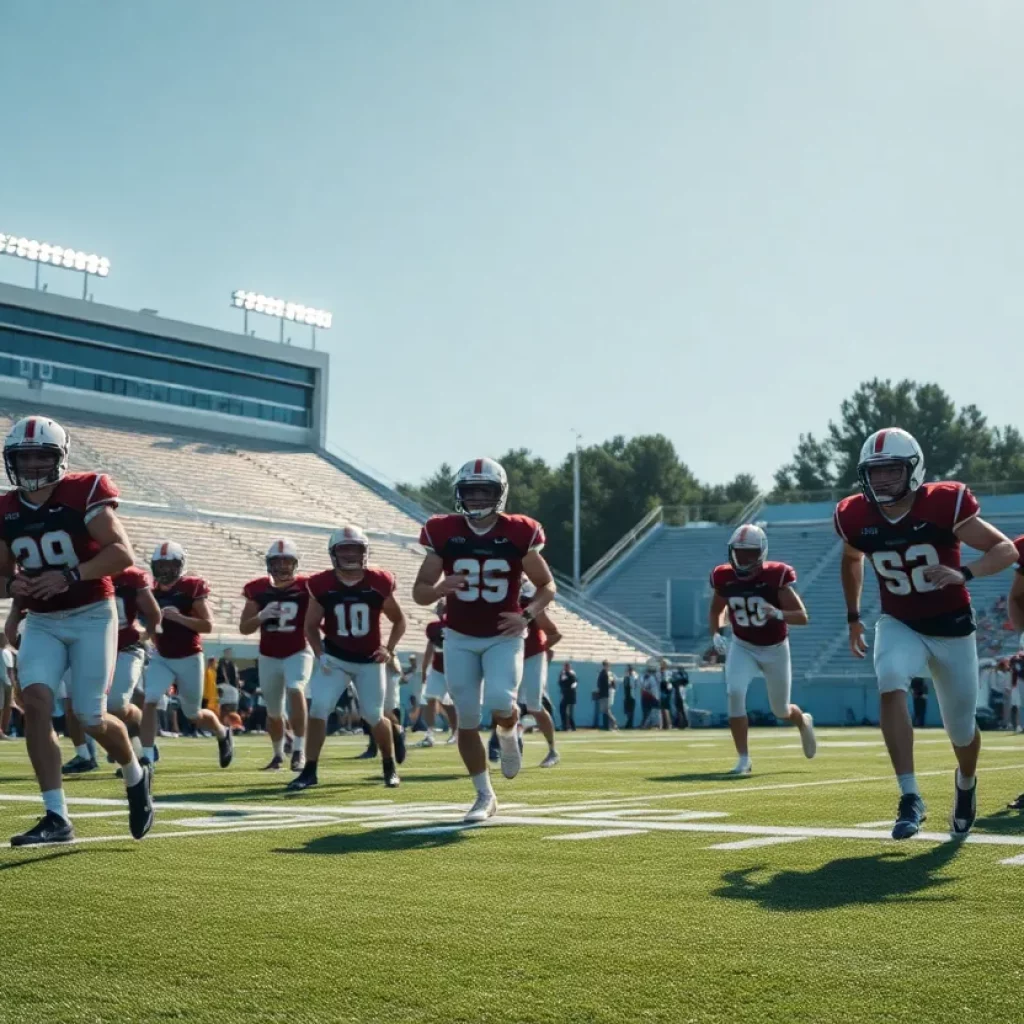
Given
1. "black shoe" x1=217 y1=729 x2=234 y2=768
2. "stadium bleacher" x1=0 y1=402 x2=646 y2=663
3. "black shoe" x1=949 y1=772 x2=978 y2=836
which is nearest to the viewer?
"black shoe" x1=949 y1=772 x2=978 y2=836

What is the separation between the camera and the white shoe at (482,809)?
8102 millimetres

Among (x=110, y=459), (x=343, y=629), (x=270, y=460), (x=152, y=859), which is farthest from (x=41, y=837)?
(x=270, y=460)

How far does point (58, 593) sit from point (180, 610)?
18.6 ft

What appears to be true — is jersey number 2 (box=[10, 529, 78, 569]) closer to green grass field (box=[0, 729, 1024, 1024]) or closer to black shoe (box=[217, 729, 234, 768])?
green grass field (box=[0, 729, 1024, 1024])

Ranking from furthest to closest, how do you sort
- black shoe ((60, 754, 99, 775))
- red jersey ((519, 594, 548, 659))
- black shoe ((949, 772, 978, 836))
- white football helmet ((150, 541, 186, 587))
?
1. red jersey ((519, 594, 548, 659))
2. black shoe ((60, 754, 99, 775))
3. white football helmet ((150, 541, 186, 587))
4. black shoe ((949, 772, 978, 836))

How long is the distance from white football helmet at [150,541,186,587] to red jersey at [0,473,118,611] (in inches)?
210

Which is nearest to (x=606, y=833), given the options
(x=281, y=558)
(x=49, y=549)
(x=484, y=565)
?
(x=484, y=565)

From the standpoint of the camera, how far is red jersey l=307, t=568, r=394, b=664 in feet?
37.4

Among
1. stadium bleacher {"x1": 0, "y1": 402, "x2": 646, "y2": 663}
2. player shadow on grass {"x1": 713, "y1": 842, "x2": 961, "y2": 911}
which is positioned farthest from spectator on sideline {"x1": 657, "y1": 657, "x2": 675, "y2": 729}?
player shadow on grass {"x1": 713, "y1": 842, "x2": 961, "y2": 911}

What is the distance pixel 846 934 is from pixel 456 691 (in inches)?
166

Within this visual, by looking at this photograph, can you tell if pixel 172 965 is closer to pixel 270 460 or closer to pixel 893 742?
pixel 893 742

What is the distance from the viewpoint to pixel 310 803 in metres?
9.52

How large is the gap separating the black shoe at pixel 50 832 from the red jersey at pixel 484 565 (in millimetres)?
2491

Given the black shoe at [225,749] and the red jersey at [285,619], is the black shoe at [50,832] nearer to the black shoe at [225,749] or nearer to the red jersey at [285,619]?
the red jersey at [285,619]
